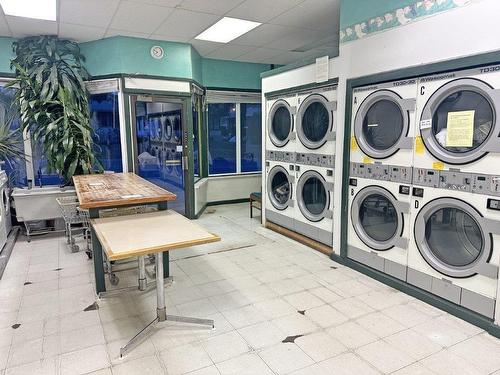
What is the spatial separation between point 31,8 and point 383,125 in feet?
13.6

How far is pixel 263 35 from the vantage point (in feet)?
16.6

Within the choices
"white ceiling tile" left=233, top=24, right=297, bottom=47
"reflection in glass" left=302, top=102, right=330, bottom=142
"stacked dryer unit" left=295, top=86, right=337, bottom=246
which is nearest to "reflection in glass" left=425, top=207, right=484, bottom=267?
"stacked dryer unit" left=295, top=86, right=337, bottom=246

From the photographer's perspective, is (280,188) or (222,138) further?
(222,138)

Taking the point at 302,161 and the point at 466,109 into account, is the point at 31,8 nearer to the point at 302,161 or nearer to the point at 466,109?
the point at 302,161

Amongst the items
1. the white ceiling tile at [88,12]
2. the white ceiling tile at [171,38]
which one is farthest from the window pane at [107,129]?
the white ceiling tile at [88,12]

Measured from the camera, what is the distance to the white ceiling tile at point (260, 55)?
5975 mm

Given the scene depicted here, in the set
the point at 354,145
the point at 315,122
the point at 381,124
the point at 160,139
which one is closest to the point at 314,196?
the point at 315,122

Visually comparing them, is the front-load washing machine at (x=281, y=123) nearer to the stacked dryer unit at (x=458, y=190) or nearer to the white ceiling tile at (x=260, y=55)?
the white ceiling tile at (x=260, y=55)

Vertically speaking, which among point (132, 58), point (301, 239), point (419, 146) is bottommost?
point (301, 239)

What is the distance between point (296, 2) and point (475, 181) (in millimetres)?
2648

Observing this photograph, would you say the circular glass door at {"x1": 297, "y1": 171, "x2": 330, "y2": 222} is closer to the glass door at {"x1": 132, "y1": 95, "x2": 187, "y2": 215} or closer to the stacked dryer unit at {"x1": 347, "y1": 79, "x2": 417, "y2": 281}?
the stacked dryer unit at {"x1": 347, "y1": 79, "x2": 417, "y2": 281}

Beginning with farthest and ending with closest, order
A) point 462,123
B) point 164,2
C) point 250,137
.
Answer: point 250,137
point 164,2
point 462,123

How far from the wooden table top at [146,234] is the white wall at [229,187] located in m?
3.81

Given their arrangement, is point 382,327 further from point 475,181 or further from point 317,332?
point 475,181
